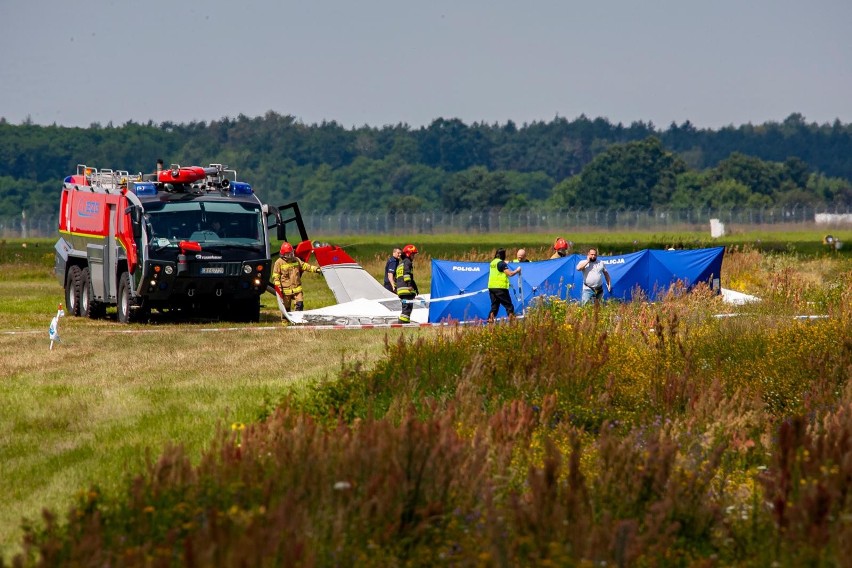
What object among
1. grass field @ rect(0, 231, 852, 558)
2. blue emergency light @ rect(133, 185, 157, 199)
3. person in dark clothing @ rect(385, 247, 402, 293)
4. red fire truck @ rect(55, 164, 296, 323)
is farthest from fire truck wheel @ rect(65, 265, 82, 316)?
person in dark clothing @ rect(385, 247, 402, 293)

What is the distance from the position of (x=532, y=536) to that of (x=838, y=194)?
537 feet

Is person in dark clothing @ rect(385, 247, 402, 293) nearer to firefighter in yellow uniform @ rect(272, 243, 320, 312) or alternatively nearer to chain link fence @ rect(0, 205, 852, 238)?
firefighter in yellow uniform @ rect(272, 243, 320, 312)

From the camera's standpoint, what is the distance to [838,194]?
16262 cm

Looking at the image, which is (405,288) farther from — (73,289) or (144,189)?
(73,289)

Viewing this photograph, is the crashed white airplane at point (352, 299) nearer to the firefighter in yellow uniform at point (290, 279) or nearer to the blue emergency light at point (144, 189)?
the firefighter in yellow uniform at point (290, 279)

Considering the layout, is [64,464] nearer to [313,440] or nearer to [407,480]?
[313,440]

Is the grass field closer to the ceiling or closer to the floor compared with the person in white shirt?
closer to the floor

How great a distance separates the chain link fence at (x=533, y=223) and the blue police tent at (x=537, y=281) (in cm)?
7433

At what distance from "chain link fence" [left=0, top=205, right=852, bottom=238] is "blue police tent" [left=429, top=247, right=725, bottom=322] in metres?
74.3

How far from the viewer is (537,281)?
26094 millimetres

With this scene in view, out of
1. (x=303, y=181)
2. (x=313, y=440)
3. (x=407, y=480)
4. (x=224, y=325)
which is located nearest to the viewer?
(x=407, y=480)

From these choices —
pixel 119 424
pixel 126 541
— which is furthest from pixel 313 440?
pixel 119 424

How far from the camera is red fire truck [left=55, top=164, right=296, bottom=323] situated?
24.2 metres

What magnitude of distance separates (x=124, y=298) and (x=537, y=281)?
7.82 meters
